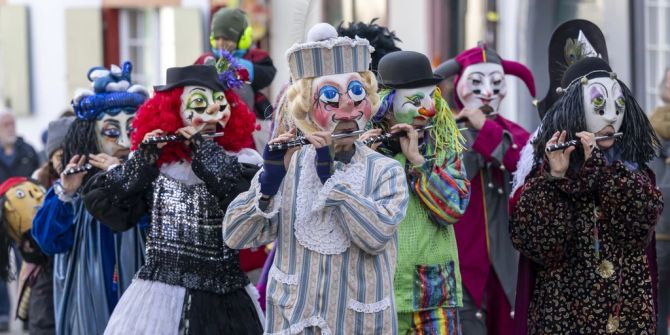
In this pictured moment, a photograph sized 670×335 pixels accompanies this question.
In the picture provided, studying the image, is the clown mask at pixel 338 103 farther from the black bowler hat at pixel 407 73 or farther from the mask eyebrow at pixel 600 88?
the mask eyebrow at pixel 600 88

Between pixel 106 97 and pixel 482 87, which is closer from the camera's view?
pixel 106 97

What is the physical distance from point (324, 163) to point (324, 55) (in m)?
0.44

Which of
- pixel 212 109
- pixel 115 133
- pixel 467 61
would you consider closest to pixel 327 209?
pixel 212 109

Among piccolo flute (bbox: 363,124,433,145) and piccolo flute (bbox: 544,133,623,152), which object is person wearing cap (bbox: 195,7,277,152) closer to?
piccolo flute (bbox: 363,124,433,145)

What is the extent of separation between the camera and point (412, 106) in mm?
6633

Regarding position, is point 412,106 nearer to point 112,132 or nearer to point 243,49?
point 112,132

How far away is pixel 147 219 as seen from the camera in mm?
7238

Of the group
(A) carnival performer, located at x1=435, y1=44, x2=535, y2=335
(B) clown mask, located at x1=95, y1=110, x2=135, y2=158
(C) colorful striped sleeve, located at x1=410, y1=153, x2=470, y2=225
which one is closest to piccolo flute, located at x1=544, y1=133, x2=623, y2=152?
(C) colorful striped sleeve, located at x1=410, y1=153, x2=470, y2=225

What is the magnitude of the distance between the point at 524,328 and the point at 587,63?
1.22 metres

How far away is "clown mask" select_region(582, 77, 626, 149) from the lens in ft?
21.6

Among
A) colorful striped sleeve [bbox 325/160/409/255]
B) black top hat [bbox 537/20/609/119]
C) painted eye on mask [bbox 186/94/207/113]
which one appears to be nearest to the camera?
colorful striped sleeve [bbox 325/160/409/255]

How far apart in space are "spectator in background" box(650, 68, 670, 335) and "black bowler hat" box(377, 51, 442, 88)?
2.35 meters

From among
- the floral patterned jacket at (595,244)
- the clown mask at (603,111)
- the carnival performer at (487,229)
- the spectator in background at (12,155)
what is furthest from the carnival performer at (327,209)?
the spectator in background at (12,155)

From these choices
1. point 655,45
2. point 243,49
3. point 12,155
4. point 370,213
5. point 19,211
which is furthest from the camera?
point 12,155
